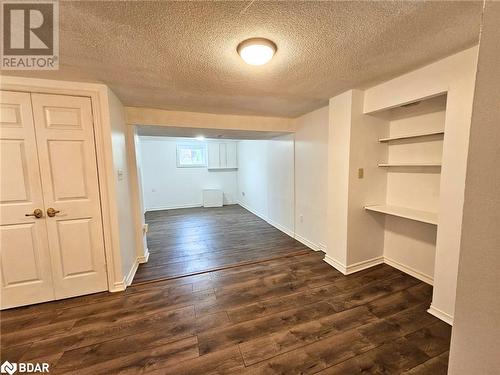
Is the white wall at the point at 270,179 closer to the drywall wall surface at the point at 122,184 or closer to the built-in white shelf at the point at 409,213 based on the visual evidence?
the built-in white shelf at the point at 409,213

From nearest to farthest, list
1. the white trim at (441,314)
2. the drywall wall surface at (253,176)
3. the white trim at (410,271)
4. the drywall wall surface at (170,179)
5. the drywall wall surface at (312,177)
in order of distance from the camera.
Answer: the white trim at (441,314)
the white trim at (410,271)
the drywall wall surface at (312,177)
the drywall wall surface at (253,176)
the drywall wall surface at (170,179)

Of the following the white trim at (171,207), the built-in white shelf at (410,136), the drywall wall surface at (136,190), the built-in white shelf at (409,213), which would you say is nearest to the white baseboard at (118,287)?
the drywall wall surface at (136,190)

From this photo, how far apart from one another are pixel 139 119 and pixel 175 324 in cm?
259

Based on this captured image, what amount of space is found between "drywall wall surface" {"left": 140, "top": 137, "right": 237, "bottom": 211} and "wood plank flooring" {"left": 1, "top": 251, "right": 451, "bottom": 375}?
15.7 ft

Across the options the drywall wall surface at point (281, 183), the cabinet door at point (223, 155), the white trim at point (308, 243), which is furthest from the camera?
the cabinet door at point (223, 155)

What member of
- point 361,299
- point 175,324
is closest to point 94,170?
point 175,324

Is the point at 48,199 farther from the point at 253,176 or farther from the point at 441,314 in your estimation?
the point at 253,176

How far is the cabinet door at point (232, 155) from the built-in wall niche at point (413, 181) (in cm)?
536

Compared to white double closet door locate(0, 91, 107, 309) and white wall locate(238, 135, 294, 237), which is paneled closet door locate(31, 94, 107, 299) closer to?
white double closet door locate(0, 91, 107, 309)

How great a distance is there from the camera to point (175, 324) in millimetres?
1825

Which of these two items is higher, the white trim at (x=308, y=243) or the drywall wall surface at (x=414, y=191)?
the drywall wall surface at (x=414, y=191)

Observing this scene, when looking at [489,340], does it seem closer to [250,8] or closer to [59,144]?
[250,8]

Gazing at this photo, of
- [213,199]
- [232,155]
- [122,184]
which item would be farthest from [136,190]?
[232,155]

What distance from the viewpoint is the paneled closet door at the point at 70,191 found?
2.00 m
